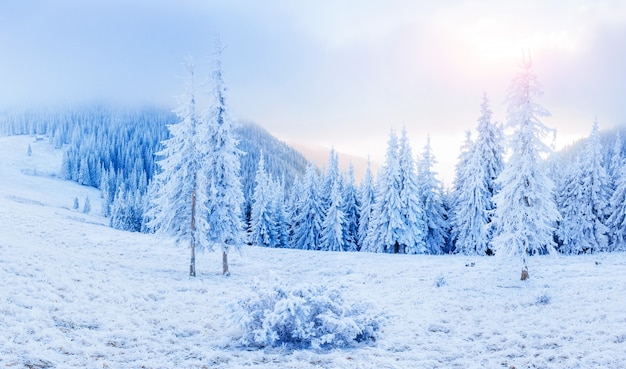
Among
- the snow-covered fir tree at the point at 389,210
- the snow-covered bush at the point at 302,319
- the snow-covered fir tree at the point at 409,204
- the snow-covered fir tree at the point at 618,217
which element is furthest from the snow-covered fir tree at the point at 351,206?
the snow-covered bush at the point at 302,319

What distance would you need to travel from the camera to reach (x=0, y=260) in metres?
19.1

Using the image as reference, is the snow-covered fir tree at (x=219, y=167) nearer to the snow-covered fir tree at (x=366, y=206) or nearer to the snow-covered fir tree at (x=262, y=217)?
the snow-covered fir tree at (x=366, y=206)

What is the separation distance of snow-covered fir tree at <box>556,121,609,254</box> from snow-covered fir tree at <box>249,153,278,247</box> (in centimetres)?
3745

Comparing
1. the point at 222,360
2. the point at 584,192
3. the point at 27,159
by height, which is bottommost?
the point at 222,360

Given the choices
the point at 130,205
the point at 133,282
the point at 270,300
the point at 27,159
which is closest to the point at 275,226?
the point at 133,282

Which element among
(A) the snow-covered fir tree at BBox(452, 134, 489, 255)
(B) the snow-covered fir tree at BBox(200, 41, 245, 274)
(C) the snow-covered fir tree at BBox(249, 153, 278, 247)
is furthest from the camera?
(C) the snow-covered fir tree at BBox(249, 153, 278, 247)

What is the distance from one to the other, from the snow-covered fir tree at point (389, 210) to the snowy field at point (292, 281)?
10910mm

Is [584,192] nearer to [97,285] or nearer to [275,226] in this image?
[275,226]

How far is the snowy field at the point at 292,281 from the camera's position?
11031 millimetres

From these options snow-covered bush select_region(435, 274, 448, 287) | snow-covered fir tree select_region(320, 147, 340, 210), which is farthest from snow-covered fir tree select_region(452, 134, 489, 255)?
snow-covered fir tree select_region(320, 147, 340, 210)

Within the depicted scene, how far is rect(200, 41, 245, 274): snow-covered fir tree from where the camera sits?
92.7 feet

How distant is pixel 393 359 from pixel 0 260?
18.9 metres

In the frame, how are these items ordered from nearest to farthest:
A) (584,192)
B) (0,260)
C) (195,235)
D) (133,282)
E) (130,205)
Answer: (0,260) < (133,282) < (195,235) < (584,192) < (130,205)

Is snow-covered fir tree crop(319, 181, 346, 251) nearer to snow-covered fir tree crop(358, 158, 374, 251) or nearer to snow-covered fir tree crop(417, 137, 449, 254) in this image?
snow-covered fir tree crop(358, 158, 374, 251)
